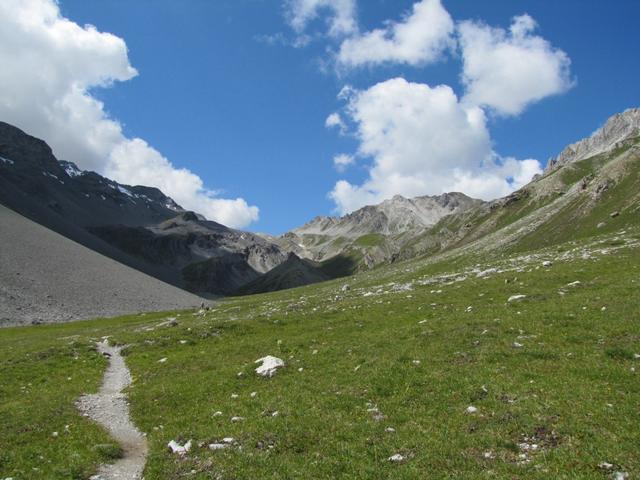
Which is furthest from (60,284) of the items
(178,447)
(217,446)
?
(217,446)

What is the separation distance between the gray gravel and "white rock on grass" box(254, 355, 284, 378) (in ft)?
311

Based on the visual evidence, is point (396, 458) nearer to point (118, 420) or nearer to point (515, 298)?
point (118, 420)

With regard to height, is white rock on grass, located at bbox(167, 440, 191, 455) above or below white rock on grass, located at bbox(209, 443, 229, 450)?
below

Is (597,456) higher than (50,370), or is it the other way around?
(597,456)

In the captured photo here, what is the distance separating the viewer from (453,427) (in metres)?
14.7

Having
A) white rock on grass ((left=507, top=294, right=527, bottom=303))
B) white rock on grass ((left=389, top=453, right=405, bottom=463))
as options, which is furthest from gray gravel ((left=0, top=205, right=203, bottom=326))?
white rock on grass ((left=389, top=453, right=405, bottom=463))

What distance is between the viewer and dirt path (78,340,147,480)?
581 inches

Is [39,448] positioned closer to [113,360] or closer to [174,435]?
[174,435]

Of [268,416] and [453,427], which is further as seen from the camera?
[268,416]

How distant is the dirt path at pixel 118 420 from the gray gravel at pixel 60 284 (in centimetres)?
8627

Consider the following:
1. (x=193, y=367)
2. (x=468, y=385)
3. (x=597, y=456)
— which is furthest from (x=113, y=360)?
(x=597, y=456)

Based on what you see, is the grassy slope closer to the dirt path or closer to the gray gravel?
the dirt path

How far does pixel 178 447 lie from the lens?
15.6 meters

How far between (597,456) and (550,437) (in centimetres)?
153
